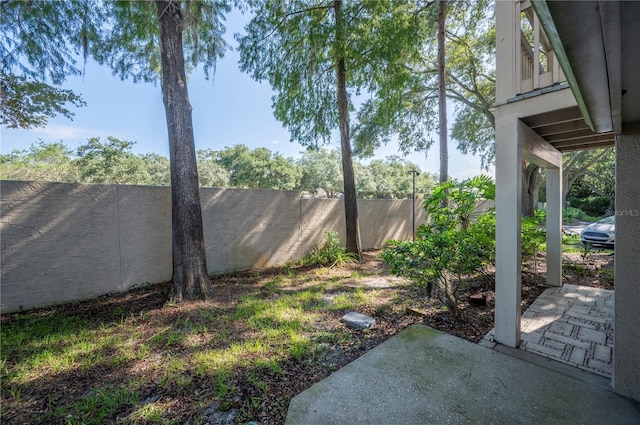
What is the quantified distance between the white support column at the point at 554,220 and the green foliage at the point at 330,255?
11.4ft

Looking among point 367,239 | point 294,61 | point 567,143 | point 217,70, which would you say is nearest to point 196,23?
point 217,70

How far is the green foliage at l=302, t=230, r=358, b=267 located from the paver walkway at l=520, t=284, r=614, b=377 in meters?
3.34

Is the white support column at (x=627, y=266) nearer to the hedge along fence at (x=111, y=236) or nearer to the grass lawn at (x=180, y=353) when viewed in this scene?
the grass lawn at (x=180, y=353)

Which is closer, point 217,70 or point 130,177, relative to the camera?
point 217,70

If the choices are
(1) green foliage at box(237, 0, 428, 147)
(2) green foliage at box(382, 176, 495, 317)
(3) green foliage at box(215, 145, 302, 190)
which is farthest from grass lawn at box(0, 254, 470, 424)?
(3) green foliage at box(215, 145, 302, 190)

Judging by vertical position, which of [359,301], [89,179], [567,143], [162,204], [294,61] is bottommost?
[359,301]

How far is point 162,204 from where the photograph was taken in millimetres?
4250

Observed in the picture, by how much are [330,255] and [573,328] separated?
399 centimetres

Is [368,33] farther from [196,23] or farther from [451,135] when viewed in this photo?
[451,135]

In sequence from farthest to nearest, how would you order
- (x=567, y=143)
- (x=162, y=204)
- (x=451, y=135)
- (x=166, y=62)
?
(x=451, y=135) < (x=162, y=204) < (x=166, y=62) < (x=567, y=143)

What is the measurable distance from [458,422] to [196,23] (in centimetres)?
549

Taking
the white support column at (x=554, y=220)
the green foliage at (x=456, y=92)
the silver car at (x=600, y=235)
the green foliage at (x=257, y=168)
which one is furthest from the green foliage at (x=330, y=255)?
the green foliage at (x=257, y=168)

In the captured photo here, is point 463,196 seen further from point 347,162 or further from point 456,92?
point 456,92

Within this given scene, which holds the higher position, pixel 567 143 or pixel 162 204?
pixel 567 143
